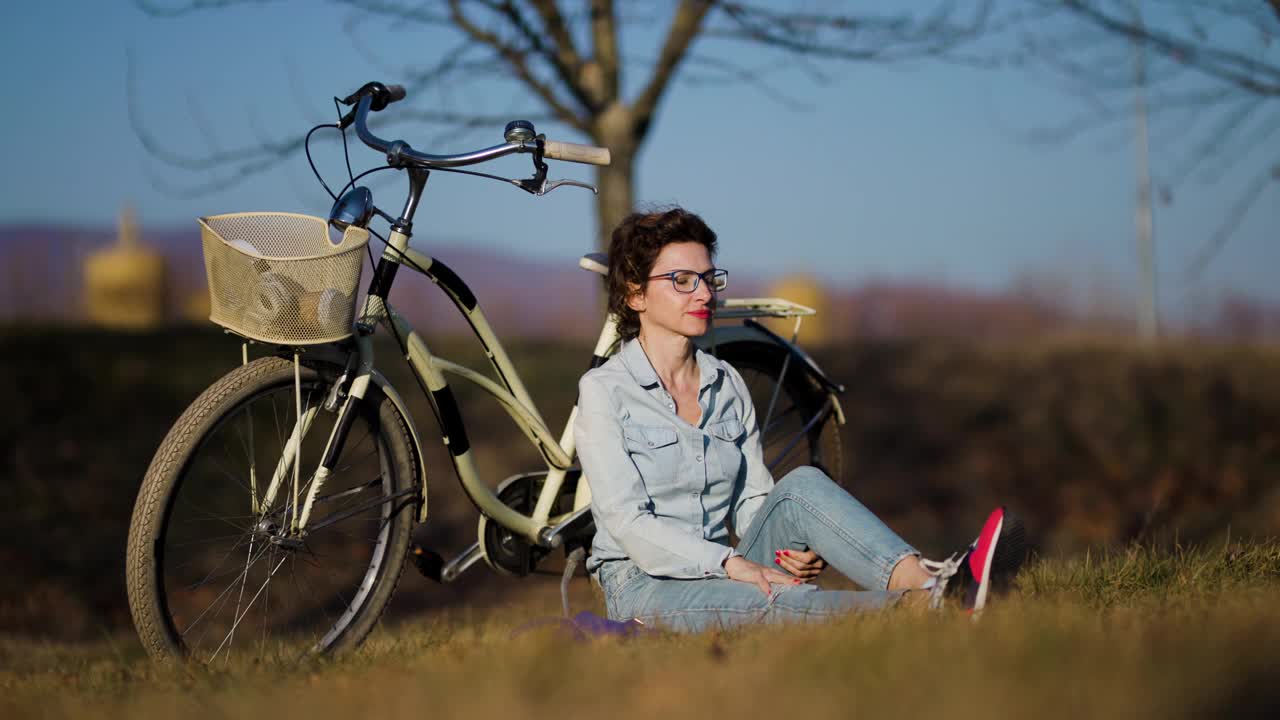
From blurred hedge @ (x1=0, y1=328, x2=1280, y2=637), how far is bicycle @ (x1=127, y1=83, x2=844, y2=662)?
3.86m

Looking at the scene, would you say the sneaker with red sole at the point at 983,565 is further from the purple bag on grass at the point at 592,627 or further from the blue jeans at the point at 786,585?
the purple bag on grass at the point at 592,627

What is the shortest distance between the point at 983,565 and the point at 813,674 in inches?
31.9

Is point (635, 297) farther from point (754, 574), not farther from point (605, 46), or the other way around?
point (605, 46)

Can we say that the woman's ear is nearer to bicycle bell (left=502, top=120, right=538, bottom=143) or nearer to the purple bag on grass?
bicycle bell (left=502, top=120, right=538, bottom=143)

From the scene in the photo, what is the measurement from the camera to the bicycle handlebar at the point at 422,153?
3.48 metres

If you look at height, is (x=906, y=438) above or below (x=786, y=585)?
below

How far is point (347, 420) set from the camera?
11.1 ft

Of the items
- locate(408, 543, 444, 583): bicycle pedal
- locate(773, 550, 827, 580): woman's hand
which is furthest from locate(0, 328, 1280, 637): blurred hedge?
locate(773, 550, 827, 580): woman's hand

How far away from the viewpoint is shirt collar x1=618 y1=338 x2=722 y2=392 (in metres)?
3.42

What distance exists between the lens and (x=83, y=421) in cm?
859

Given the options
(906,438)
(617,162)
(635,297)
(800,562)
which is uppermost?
(617,162)

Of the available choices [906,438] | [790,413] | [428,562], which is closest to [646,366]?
[428,562]

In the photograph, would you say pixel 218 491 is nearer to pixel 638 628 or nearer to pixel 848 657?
pixel 638 628

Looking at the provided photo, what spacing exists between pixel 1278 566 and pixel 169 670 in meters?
3.00
